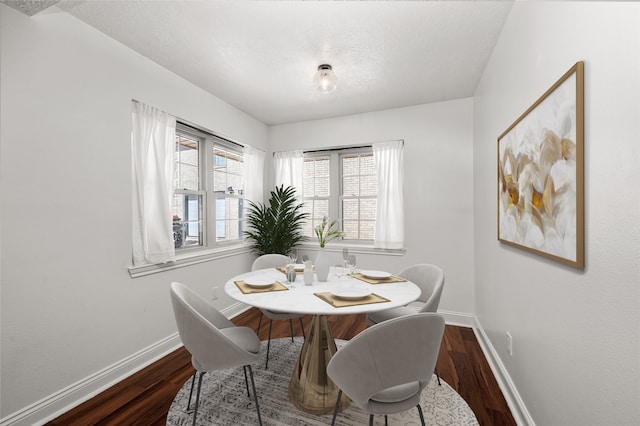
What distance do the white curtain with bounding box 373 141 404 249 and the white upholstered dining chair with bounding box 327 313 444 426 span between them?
7.92 ft

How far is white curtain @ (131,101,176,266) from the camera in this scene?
7.98ft

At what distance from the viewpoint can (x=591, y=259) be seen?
3.52ft

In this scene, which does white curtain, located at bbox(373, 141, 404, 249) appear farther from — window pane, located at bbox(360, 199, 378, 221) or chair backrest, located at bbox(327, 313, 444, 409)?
chair backrest, located at bbox(327, 313, 444, 409)

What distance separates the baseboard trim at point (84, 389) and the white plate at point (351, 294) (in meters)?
1.90

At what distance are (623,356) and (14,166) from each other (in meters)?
3.05

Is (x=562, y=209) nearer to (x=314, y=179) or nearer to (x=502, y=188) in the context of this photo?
(x=502, y=188)

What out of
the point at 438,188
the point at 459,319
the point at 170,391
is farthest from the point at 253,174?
the point at 459,319

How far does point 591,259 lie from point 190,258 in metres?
3.13

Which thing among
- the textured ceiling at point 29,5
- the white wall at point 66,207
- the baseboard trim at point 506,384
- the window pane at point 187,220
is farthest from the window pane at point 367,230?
the textured ceiling at point 29,5

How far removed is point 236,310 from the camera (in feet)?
11.9

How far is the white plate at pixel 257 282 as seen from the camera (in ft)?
6.22

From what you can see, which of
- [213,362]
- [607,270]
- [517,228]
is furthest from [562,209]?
[213,362]

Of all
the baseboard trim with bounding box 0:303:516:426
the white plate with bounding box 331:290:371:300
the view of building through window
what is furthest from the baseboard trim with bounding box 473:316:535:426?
the view of building through window

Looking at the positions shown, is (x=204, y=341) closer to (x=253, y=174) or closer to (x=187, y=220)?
(x=187, y=220)
